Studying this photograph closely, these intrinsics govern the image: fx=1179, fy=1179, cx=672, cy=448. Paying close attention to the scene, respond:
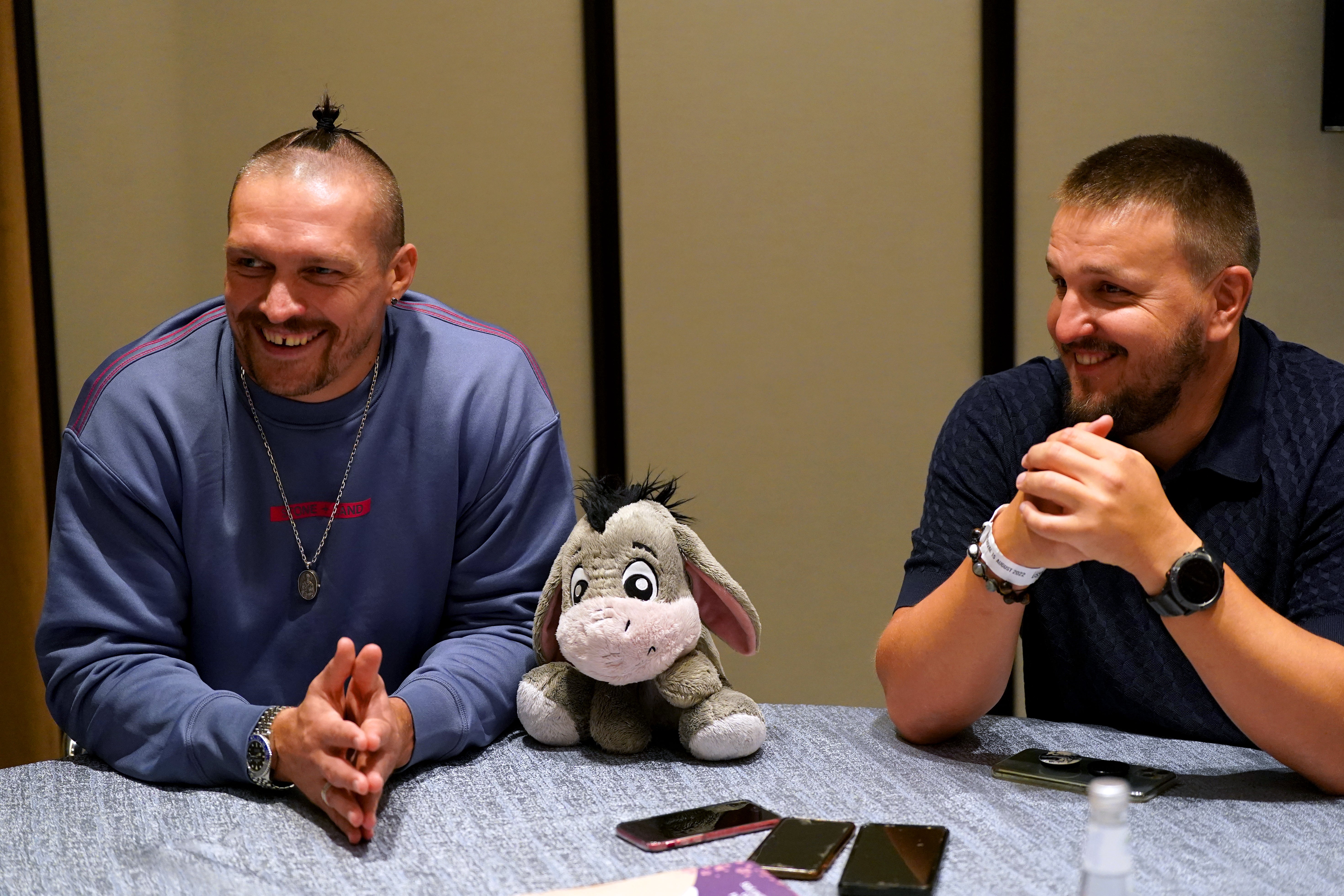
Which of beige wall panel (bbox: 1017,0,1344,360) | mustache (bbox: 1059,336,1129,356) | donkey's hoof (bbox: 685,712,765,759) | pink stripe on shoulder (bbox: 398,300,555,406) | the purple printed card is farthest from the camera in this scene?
beige wall panel (bbox: 1017,0,1344,360)

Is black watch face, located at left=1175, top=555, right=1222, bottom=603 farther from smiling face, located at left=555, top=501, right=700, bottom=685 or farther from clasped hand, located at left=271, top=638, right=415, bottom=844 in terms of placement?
clasped hand, located at left=271, top=638, right=415, bottom=844

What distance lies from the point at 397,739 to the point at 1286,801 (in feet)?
3.16

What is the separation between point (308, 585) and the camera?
1.59 meters

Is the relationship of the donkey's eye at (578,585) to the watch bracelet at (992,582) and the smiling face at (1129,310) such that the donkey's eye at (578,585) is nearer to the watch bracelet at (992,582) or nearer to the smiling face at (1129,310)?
the watch bracelet at (992,582)

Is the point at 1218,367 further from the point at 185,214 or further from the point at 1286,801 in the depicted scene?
the point at 185,214

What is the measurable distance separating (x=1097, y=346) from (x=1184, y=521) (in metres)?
0.25

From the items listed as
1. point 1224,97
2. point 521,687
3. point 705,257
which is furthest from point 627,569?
point 1224,97

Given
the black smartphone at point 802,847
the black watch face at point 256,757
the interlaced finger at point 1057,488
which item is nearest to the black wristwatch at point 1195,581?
the interlaced finger at point 1057,488

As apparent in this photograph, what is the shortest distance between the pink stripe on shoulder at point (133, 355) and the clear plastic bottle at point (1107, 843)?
1330mm

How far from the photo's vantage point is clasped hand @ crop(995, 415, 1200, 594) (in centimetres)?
125

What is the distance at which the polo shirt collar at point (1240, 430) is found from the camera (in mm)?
1467

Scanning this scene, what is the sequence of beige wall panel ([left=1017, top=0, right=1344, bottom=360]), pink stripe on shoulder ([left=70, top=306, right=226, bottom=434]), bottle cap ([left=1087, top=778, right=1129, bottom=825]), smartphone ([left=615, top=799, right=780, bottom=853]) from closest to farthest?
1. bottle cap ([left=1087, top=778, right=1129, bottom=825])
2. smartphone ([left=615, top=799, right=780, bottom=853])
3. pink stripe on shoulder ([left=70, top=306, right=226, bottom=434])
4. beige wall panel ([left=1017, top=0, right=1344, bottom=360])

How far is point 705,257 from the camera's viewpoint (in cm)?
302

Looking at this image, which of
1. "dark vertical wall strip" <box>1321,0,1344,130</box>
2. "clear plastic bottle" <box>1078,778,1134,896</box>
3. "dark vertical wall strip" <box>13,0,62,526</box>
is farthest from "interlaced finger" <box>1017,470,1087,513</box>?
"dark vertical wall strip" <box>13,0,62,526</box>
